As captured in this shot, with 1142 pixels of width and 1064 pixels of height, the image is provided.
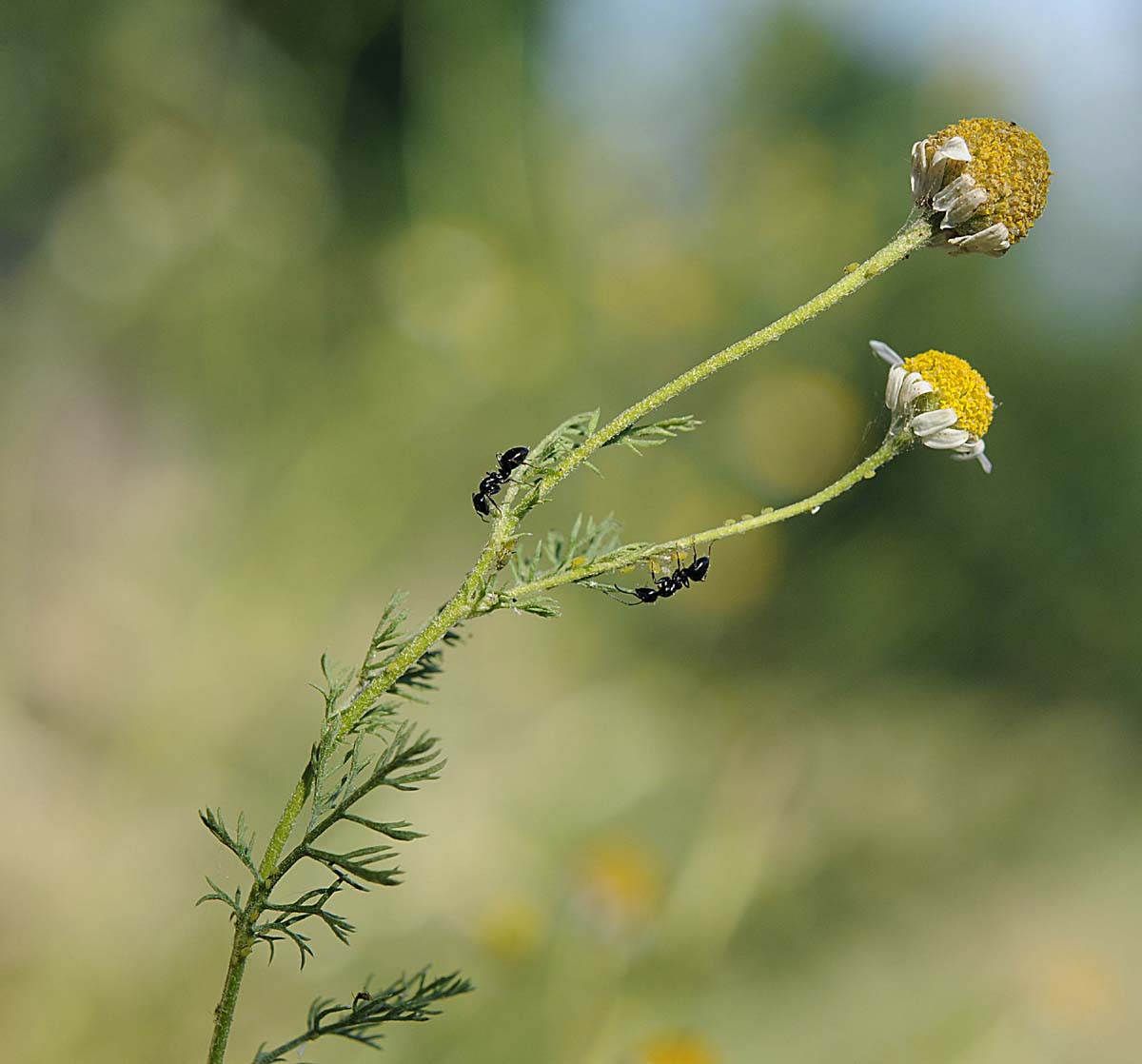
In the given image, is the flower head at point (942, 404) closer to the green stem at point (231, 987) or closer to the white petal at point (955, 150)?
the white petal at point (955, 150)

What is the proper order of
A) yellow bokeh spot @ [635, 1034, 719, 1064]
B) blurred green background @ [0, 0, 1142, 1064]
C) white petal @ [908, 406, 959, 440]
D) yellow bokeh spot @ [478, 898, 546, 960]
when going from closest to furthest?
white petal @ [908, 406, 959, 440]
yellow bokeh spot @ [635, 1034, 719, 1064]
yellow bokeh spot @ [478, 898, 546, 960]
blurred green background @ [0, 0, 1142, 1064]

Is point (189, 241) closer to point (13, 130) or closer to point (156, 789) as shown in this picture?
point (13, 130)

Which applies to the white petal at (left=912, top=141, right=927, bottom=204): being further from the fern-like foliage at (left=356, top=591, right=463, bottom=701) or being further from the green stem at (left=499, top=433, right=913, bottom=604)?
the fern-like foliage at (left=356, top=591, right=463, bottom=701)

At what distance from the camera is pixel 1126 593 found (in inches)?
78.7

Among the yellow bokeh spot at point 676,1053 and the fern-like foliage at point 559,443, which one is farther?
the yellow bokeh spot at point 676,1053

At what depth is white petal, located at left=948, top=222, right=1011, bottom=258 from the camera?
375mm

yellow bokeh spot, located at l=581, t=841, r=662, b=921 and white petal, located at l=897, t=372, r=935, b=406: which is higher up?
yellow bokeh spot, located at l=581, t=841, r=662, b=921

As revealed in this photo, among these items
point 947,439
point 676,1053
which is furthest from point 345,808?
point 676,1053

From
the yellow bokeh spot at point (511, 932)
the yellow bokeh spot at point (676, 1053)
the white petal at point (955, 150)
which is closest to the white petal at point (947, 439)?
the white petal at point (955, 150)

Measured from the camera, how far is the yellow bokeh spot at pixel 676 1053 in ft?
2.99

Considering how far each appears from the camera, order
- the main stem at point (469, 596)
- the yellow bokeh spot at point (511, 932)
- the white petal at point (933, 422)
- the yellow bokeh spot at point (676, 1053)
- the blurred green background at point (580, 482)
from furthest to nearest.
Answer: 1. the blurred green background at point (580, 482)
2. the yellow bokeh spot at point (511, 932)
3. the yellow bokeh spot at point (676, 1053)
4. the white petal at point (933, 422)
5. the main stem at point (469, 596)

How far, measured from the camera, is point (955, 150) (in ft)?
1.21

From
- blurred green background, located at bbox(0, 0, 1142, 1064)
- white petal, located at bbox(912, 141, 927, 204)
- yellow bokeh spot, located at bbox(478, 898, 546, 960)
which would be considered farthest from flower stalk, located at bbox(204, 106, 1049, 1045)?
blurred green background, located at bbox(0, 0, 1142, 1064)

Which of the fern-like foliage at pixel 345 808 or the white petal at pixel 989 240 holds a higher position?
the white petal at pixel 989 240
